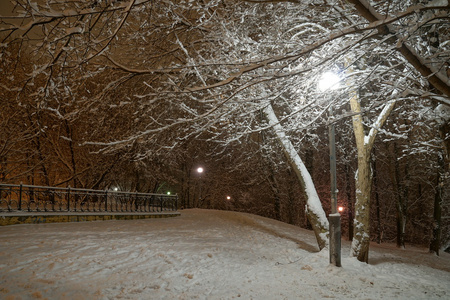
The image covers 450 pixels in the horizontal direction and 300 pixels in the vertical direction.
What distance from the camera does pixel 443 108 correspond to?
5410mm

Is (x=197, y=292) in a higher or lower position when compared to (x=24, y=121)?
lower

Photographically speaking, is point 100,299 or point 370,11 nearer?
point 370,11

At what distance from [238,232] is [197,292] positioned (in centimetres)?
635

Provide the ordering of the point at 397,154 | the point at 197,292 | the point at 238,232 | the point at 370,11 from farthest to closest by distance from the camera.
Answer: the point at 397,154
the point at 238,232
the point at 197,292
the point at 370,11

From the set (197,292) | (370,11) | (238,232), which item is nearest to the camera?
(370,11)

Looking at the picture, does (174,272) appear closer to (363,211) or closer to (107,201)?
(363,211)

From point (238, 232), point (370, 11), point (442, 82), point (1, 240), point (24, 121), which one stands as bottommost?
point (238, 232)

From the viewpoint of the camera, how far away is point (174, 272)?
5.53m

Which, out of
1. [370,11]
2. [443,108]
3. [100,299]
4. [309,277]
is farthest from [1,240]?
[443,108]

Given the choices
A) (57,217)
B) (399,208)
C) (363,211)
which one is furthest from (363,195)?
(399,208)

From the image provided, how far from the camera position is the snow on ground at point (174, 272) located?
14.5ft

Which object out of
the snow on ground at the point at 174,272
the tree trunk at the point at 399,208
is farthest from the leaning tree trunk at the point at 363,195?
the tree trunk at the point at 399,208

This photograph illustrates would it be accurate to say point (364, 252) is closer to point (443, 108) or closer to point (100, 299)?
point (443, 108)

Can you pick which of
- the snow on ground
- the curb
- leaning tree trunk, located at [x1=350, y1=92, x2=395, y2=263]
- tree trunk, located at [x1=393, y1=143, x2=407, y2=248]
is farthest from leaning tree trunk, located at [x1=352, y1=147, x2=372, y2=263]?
tree trunk, located at [x1=393, y1=143, x2=407, y2=248]
